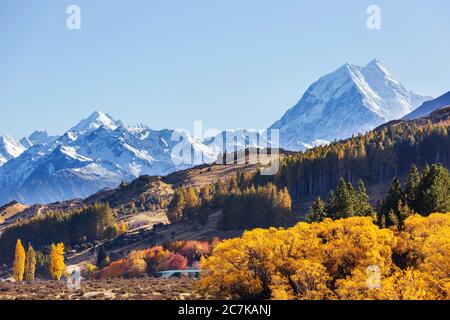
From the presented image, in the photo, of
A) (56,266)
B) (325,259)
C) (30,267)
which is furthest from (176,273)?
(325,259)

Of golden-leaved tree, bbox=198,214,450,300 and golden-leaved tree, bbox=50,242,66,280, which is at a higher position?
golden-leaved tree, bbox=198,214,450,300

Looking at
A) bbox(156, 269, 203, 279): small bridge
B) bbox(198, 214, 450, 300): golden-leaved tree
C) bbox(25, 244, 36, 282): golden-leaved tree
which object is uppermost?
bbox(198, 214, 450, 300): golden-leaved tree

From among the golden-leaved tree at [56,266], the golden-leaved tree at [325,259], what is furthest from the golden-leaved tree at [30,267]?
the golden-leaved tree at [325,259]

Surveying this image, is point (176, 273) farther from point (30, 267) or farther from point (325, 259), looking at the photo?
point (325, 259)

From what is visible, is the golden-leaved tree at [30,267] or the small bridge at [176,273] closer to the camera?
the small bridge at [176,273]

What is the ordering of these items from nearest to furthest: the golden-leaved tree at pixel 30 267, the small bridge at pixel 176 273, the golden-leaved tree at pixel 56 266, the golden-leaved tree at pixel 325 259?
the golden-leaved tree at pixel 325 259 → the small bridge at pixel 176 273 → the golden-leaved tree at pixel 56 266 → the golden-leaved tree at pixel 30 267

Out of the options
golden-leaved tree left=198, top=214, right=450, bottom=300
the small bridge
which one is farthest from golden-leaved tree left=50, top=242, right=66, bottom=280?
golden-leaved tree left=198, top=214, right=450, bottom=300

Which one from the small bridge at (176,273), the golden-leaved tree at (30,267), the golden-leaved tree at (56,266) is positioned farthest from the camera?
the golden-leaved tree at (30,267)

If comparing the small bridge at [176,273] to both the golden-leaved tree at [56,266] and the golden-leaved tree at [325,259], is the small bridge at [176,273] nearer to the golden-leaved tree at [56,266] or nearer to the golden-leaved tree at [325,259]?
the golden-leaved tree at [56,266]

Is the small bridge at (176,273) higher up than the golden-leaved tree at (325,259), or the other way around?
the golden-leaved tree at (325,259)

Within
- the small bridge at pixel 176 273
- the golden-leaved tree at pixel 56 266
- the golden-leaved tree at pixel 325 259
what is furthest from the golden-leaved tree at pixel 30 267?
the golden-leaved tree at pixel 325 259

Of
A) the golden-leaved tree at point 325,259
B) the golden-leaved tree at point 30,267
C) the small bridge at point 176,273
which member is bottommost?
the golden-leaved tree at point 30,267

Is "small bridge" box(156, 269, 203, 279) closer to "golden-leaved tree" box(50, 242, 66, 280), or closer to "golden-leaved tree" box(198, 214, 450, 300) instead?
"golden-leaved tree" box(50, 242, 66, 280)
